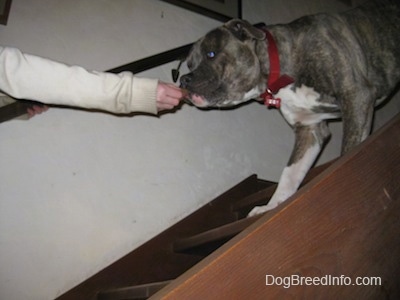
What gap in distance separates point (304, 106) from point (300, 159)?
28cm

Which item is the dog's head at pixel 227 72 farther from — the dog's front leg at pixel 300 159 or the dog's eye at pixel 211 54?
the dog's front leg at pixel 300 159

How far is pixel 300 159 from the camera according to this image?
1803 millimetres

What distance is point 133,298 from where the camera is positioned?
4.55ft

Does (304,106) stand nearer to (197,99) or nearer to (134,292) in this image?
(197,99)

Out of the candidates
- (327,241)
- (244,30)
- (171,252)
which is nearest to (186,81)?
(244,30)

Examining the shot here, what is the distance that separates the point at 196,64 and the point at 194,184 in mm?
732

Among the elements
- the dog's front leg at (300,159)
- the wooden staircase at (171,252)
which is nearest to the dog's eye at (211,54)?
the dog's front leg at (300,159)

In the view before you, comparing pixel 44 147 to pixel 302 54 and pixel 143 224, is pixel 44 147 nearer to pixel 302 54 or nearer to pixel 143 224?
pixel 143 224

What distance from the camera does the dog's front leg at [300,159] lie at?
5.30ft

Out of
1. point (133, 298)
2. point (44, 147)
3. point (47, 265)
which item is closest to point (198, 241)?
A: point (133, 298)

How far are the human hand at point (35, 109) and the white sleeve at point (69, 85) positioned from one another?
1.35ft

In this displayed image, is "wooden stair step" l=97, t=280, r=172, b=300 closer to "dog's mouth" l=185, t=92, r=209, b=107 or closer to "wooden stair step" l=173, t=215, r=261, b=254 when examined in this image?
"wooden stair step" l=173, t=215, r=261, b=254

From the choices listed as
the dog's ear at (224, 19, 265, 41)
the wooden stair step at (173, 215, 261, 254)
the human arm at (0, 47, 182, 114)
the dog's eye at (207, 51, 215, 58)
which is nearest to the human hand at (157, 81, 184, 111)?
the human arm at (0, 47, 182, 114)

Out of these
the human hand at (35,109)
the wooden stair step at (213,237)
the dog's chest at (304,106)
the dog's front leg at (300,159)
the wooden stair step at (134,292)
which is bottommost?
the wooden stair step at (134,292)
